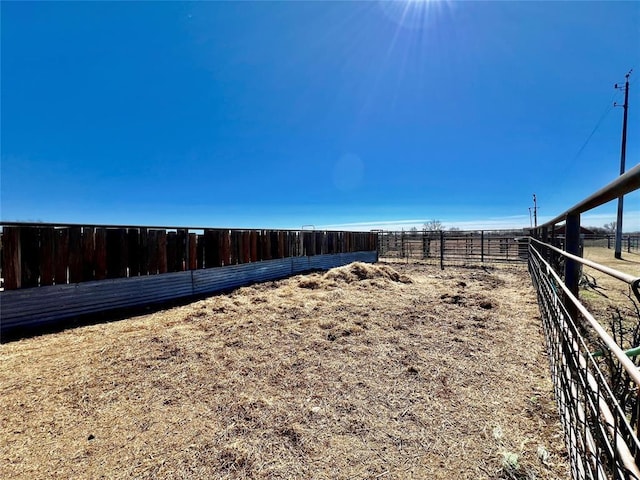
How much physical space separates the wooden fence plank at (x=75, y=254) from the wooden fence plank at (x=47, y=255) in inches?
7.7

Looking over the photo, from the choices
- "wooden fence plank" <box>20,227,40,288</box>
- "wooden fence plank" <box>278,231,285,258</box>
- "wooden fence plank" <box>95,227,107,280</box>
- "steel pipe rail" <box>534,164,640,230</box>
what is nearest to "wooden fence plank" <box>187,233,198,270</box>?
"wooden fence plank" <box>95,227,107,280</box>

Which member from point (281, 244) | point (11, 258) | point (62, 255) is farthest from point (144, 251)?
point (281, 244)

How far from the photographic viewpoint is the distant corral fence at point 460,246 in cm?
1207

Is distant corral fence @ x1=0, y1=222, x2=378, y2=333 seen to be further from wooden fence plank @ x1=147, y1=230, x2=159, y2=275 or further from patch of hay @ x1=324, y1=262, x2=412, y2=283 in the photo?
patch of hay @ x1=324, y1=262, x2=412, y2=283

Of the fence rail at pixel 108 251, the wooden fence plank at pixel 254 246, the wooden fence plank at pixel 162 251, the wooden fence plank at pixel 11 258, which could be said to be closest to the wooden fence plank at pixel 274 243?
the fence rail at pixel 108 251

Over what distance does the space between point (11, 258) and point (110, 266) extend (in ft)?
3.65

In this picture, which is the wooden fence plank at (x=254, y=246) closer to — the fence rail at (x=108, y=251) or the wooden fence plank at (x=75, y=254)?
the fence rail at (x=108, y=251)

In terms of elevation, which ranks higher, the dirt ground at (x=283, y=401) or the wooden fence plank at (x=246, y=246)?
the wooden fence plank at (x=246, y=246)

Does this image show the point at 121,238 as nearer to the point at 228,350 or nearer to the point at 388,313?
the point at 228,350

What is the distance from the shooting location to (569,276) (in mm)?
2055

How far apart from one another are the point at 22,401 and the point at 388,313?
13.1 ft

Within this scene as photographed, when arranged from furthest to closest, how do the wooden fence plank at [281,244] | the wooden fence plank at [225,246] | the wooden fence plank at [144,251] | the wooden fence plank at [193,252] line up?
the wooden fence plank at [281,244], the wooden fence plank at [225,246], the wooden fence plank at [193,252], the wooden fence plank at [144,251]

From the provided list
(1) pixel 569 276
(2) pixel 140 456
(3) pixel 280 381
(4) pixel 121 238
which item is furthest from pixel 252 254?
(1) pixel 569 276

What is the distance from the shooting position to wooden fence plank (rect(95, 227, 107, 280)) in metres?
4.30
